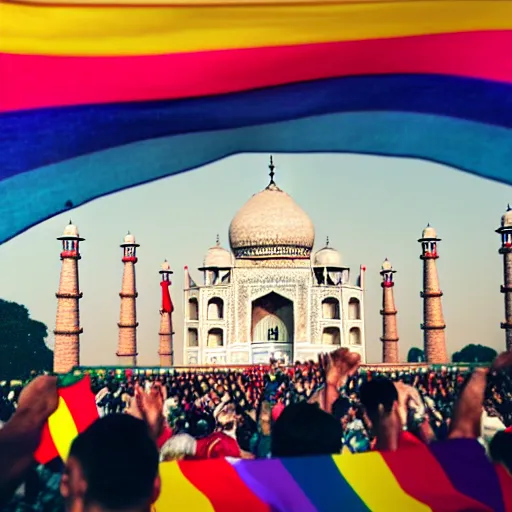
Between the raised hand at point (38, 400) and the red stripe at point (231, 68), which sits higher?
the red stripe at point (231, 68)

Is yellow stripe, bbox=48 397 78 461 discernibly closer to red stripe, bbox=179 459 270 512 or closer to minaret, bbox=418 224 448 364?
red stripe, bbox=179 459 270 512

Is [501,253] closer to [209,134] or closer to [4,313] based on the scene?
[209,134]

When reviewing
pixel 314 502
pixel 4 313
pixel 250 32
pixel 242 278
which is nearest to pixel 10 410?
pixel 250 32

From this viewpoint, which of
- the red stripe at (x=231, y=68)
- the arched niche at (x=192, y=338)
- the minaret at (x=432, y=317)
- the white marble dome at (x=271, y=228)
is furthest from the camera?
the arched niche at (x=192, y=338)

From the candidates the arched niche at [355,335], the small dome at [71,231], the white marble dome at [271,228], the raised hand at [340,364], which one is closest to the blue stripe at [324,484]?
the raised hand at [340,364]

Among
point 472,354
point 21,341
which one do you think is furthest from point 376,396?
point 472,354

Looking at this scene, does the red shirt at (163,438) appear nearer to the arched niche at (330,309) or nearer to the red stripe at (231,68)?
the red stripe at (231,68)

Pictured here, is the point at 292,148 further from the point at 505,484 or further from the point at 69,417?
the point at 505,484
